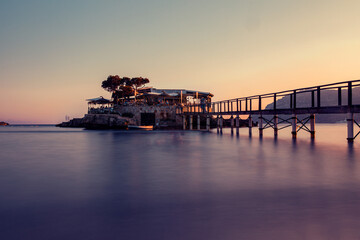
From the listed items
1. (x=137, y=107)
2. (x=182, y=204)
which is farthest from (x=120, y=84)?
(x=182, y=204)

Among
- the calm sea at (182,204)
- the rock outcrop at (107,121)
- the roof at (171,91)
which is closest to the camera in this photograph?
the calm sea at (182,204)

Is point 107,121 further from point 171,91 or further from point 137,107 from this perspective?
point 171,91

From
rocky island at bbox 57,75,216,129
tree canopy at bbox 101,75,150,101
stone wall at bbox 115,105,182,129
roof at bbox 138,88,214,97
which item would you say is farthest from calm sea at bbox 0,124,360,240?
tree canopy at bbox 101,75,150,101

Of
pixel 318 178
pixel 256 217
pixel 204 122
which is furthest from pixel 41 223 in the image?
pixel 204 122

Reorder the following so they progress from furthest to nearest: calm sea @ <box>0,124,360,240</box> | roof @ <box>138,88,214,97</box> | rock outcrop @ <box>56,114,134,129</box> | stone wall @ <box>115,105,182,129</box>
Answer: roof @ <box>138,88,214,97</box> < stone wall @ <box>115,105,182,129</box> < rock outcrop @ <box>56,114,134,129</box> < calm sea @ <box>0,124,360,240</box>

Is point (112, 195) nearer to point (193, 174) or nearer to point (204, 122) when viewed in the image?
point (193, 174)

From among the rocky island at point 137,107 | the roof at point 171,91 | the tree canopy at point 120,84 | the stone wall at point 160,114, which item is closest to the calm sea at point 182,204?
the rocky island at point 137,107

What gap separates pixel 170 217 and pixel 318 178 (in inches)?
189

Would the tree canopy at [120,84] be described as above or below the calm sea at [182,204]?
above

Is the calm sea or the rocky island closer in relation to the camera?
the calm sea

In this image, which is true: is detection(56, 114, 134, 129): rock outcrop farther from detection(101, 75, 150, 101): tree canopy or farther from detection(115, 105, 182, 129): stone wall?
detection(101, 75, 150, 101): tree canopy

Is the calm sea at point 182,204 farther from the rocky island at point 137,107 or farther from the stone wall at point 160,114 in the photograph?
the stone wall at point 160,114

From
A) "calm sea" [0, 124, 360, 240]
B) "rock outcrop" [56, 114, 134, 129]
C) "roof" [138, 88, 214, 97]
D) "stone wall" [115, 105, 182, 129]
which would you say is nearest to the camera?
"calm sea" [0, 124, 360, 240]

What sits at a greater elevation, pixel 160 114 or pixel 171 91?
pixel 171 91
